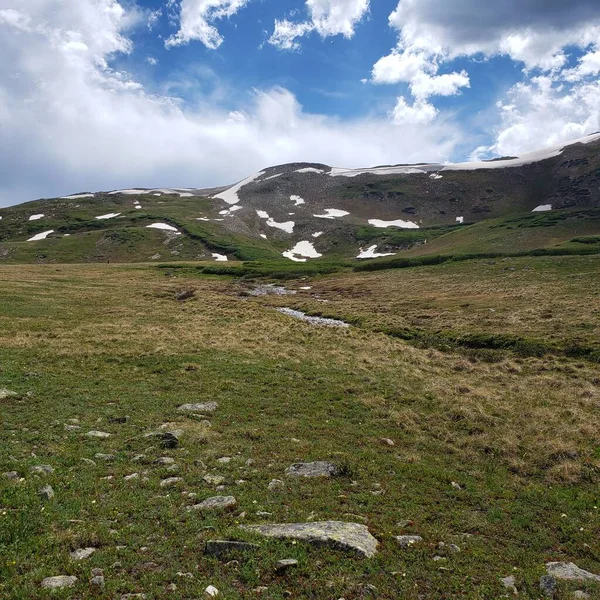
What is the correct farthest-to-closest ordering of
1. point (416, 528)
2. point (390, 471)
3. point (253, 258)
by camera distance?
point (253, 258) < point (390, 471) < point (416, 528)

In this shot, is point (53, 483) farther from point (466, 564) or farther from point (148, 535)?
point (466, 564)

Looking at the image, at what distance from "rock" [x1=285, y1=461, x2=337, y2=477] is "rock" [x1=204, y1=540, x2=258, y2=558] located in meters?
4.46

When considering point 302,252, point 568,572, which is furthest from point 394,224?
point 568,572

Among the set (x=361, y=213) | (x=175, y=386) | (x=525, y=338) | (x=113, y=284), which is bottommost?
(x=525, y=338)

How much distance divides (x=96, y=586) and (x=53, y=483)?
501cm

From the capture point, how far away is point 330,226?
170250mm

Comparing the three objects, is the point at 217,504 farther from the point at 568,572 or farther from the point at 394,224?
the point at 394,224

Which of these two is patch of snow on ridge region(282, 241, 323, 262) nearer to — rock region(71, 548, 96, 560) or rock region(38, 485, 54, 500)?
rock region(38, 485, 54, 500)

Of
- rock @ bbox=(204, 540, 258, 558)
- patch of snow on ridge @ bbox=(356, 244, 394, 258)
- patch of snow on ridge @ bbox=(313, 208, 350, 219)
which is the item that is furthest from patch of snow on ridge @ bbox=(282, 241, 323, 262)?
rock @ bbox=(204, 540, 258, 558)

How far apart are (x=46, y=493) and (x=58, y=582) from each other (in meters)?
3.92

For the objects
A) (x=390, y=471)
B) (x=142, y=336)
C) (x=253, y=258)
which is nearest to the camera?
(x=390, y=471)

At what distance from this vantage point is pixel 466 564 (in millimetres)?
9938

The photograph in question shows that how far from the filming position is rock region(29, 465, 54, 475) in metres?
12.8

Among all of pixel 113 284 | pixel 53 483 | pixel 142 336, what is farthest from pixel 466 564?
pixel 113 284
